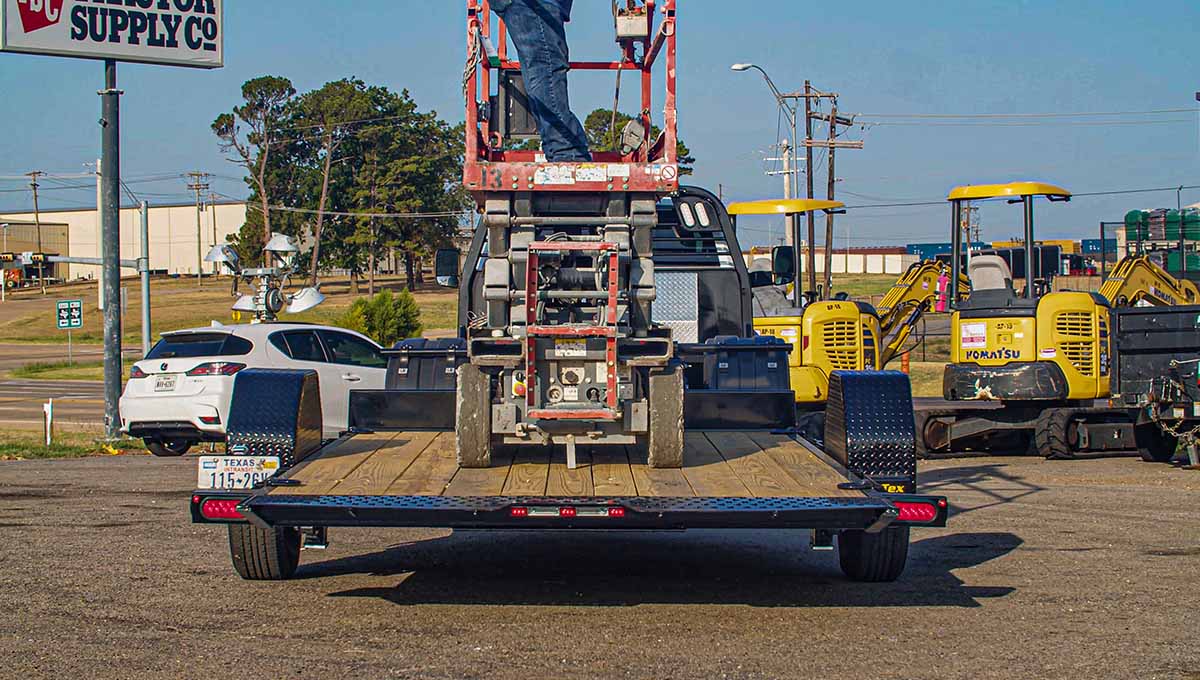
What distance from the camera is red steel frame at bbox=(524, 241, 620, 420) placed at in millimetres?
7086

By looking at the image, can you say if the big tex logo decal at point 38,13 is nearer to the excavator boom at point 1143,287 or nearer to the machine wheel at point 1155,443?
the excavator boom at point 1143,287

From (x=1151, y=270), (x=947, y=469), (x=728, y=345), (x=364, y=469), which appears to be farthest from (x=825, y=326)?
(x=364, y=469)

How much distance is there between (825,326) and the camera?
16328 millimetres

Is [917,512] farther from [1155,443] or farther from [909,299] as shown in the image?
[909,299]

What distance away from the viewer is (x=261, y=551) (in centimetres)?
764

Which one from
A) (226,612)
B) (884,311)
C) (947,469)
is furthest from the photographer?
(884,311)

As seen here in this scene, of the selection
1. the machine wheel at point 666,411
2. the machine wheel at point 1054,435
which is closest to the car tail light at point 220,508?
the machine wheel at point 666,411

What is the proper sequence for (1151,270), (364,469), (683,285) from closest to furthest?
(364,469), (683,285), (1151,270)

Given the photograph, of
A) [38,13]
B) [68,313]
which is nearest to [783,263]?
[38,13]

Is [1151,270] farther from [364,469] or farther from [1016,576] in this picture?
[364,469]

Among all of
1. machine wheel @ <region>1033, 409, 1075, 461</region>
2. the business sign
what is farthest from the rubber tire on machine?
machine wheel @ <region>1033, 409, 1075, 461</region>

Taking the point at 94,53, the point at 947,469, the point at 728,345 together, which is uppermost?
the point at 94,53

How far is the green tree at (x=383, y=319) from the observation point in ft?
112

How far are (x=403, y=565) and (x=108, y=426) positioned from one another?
42.5ft
